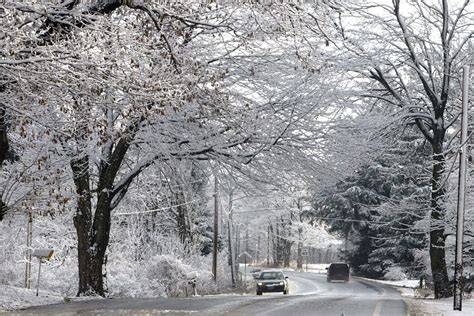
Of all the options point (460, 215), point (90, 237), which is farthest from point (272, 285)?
point (460, 215)

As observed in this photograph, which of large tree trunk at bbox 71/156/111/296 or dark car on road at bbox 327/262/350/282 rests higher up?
large tree trunk at bbox 71/156/111/296

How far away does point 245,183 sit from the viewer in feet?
64.4

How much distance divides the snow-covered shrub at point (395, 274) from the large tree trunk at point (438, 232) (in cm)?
2911

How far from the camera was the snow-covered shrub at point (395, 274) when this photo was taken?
52.2 metres

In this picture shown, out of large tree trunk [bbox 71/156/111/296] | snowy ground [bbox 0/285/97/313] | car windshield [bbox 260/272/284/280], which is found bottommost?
car windshield [bbox 260/272/284/280]

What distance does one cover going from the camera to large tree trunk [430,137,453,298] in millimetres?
23016

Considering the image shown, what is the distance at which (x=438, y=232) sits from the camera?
2409 cm

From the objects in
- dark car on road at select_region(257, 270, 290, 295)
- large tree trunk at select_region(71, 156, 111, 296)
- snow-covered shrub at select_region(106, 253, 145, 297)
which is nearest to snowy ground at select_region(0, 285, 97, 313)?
large tree trunk at select_region(71, 156, 111, 296)

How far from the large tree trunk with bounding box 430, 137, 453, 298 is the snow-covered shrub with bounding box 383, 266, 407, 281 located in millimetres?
29114

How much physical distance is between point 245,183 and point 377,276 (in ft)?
131

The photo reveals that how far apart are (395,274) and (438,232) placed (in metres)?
29.7

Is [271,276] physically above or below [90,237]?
below

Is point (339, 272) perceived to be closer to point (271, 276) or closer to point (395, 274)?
point (395, 274)

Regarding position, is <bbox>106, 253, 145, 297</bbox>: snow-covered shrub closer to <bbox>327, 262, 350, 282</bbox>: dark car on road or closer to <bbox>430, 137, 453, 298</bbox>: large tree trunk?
<bbox>430, 137, 453, 298</bbox>: large tree trunk
